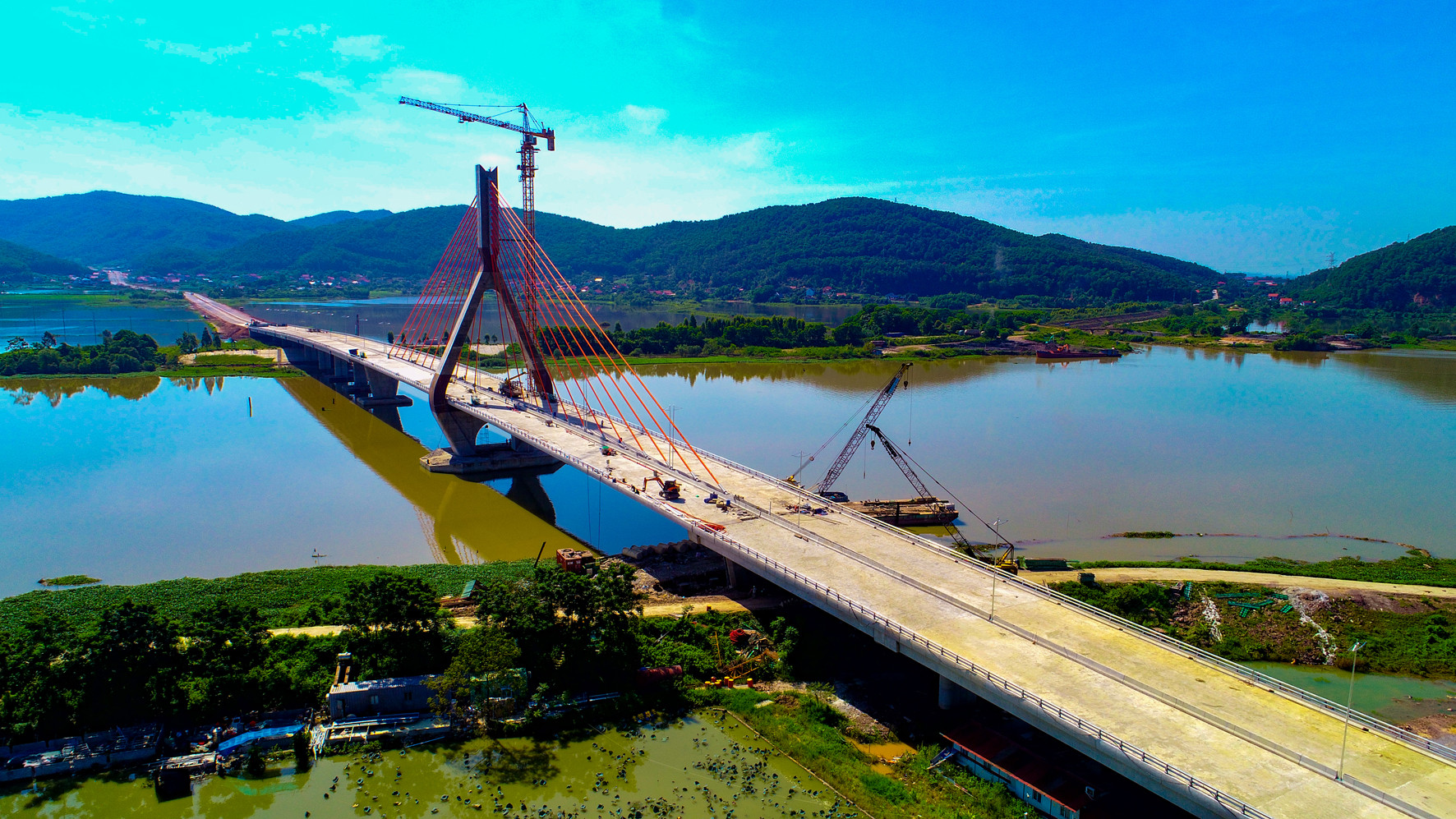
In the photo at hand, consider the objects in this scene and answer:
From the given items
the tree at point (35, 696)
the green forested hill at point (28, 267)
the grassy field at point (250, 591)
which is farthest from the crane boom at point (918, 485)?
the green forested hill at point (28, 267)

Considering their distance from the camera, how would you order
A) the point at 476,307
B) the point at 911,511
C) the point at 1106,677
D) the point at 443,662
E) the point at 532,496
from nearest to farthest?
1. the point at 1106,677
2. the point at 443,662
3. the point at 911,511
4. the point at 532,496
5. the point at 476,307

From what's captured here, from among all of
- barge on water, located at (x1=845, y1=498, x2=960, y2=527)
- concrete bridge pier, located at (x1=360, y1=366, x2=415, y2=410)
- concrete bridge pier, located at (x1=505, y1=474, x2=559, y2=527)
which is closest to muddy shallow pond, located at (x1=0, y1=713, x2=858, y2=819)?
concrete bridge pier, located at (x1=505, y1=474, x2=559, y2=527)

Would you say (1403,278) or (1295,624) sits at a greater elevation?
(1403,278)

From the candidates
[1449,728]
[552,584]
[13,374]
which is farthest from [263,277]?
[1449,728]

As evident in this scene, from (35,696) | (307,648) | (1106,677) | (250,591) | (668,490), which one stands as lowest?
(250,591)

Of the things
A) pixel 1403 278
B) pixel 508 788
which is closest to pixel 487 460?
pixel 508 788

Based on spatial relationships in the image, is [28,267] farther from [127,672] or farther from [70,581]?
[127,672]
